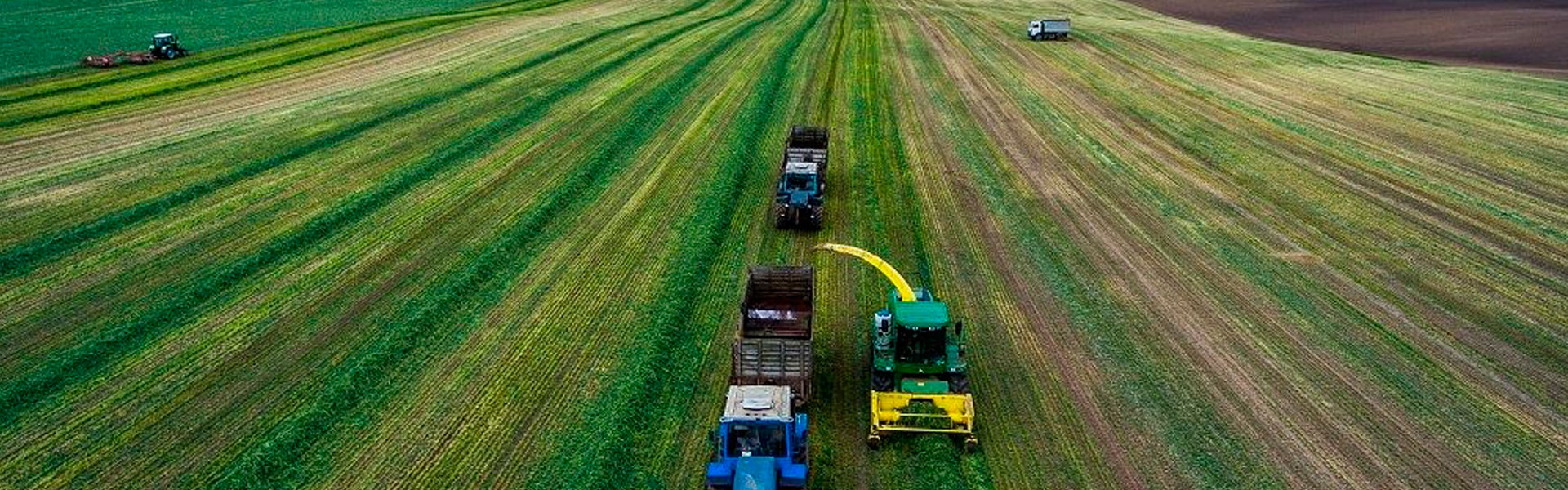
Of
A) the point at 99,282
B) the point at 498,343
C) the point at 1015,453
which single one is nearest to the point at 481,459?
the point at 498,343

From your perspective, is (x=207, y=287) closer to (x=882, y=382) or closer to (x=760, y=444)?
(x=760, y=444)

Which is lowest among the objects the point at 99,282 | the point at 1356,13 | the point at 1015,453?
the point at 1015,453

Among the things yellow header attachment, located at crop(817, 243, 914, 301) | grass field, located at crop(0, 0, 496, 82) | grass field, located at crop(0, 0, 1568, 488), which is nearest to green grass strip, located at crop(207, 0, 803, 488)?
grass field, located at crop(0, 0, 1568, 488)

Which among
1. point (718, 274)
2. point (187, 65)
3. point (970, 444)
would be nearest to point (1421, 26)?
point (718, 274)

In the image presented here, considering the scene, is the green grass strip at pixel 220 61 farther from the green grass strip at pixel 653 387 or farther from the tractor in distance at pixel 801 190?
the tractor in distance at pixel 801 190

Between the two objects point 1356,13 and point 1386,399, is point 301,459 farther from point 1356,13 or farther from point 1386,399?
point 1356,13
